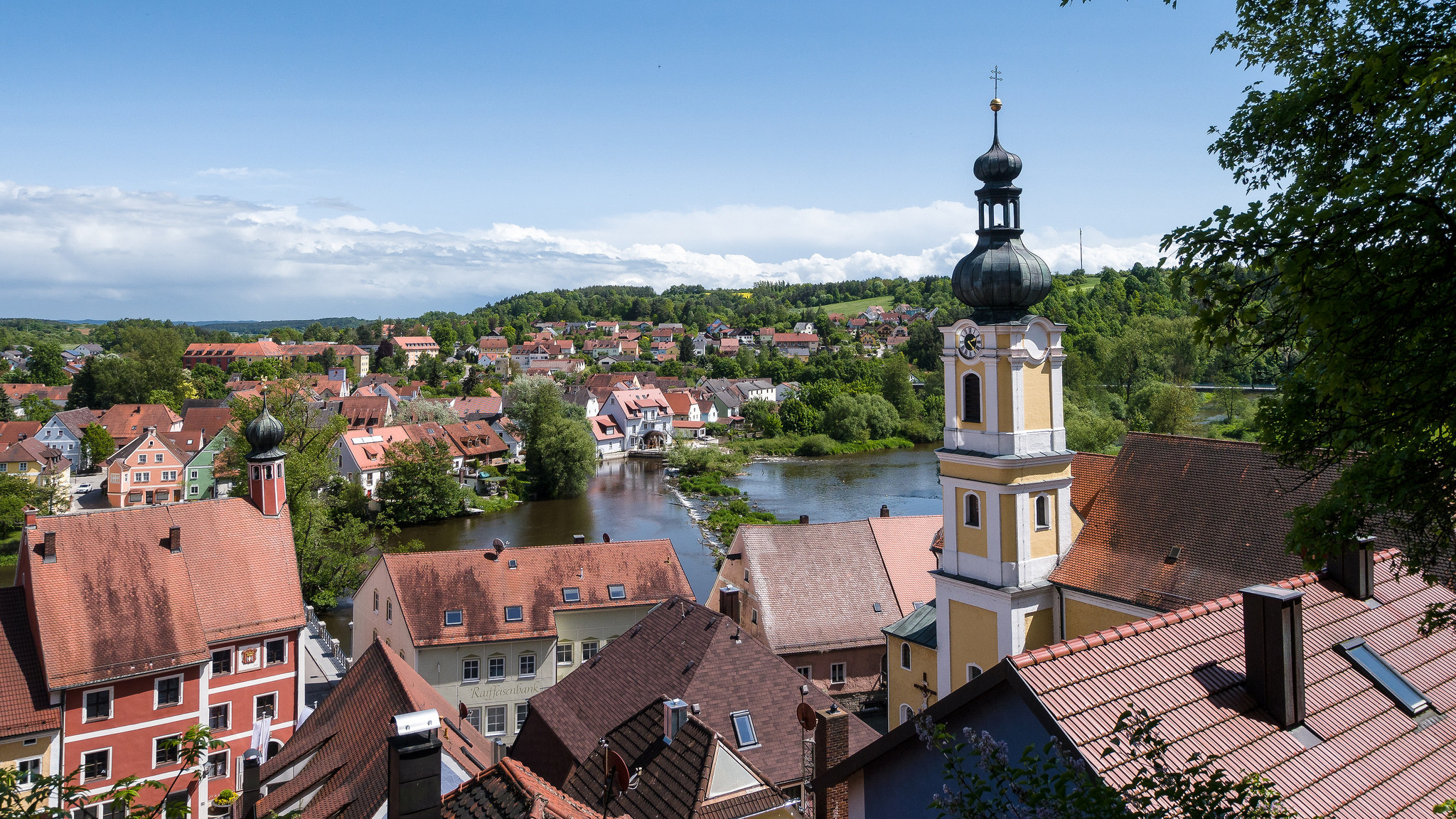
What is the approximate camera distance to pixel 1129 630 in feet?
21.7

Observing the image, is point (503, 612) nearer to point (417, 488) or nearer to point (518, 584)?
point (518, 584)

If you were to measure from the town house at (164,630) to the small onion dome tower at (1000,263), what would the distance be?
14.2m

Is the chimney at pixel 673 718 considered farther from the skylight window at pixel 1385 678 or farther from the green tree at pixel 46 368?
the green tree at pixel 46 368

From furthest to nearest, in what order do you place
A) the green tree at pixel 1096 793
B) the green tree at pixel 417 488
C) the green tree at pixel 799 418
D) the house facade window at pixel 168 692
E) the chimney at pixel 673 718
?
the green tree at pixel 799 418
the green tree at pixel 417 488
the house facade window at pixel 168 692
the chimney at pixel 673 718
the green tree at pixel 1096 793

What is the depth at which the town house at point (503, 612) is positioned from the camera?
2109 cm

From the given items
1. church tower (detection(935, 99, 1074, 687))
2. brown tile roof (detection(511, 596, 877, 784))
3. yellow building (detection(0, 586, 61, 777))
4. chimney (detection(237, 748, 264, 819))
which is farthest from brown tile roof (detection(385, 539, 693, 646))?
church tower (detection(935, 99, 1074, 687))

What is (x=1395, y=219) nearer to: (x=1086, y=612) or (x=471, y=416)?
(x=1086, y=612)

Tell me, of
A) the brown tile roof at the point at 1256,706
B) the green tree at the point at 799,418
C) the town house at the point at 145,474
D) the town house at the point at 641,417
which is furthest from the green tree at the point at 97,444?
the brown tile roof at the point at 1256,706

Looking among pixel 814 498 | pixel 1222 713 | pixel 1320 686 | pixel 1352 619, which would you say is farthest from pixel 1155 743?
pixel 814 498

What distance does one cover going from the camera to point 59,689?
1603 cm

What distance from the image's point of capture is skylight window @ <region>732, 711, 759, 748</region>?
43.9ft

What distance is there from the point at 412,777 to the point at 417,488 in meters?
40.9

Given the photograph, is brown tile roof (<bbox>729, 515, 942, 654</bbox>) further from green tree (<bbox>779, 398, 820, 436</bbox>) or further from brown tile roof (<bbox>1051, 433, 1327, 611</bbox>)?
green tree (<bbox>779, 398, 820, 436</bbox>)

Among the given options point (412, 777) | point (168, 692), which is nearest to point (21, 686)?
point (168, 692)
